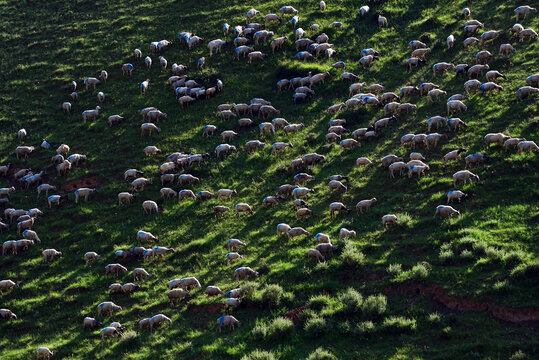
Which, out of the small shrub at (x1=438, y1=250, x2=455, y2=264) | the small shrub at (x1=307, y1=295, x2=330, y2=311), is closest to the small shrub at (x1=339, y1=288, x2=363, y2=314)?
the small shrub at (x1=307, y1=295, x2=330, y2=311)

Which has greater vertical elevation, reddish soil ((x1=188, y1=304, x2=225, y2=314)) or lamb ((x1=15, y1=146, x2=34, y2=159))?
lamb ((x1=15, y1=146, x2=34, y2=159))

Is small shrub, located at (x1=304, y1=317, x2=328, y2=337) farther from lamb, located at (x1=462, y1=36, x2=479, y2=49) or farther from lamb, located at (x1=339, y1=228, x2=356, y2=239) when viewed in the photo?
lamb, located at (x1=462, y1=36, x2=479, y2=49)

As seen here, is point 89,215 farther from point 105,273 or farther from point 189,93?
point 189,93

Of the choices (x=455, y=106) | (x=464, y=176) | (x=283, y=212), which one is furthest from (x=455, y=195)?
(x=455, y=106)

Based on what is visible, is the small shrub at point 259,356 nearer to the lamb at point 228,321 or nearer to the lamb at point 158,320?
the lamb at point 228,321

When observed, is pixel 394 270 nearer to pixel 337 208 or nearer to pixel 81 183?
pixel 337 208
